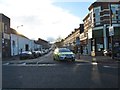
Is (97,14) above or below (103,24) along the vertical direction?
above

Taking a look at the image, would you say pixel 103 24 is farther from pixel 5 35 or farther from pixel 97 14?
pixel 5 35

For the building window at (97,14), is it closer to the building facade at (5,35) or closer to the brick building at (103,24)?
the brick building at (103,24)

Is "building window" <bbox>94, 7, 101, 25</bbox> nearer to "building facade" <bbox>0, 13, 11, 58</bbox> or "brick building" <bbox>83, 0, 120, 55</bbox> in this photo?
"brick building" <bbox>83, 0, 120, 55</bbox>

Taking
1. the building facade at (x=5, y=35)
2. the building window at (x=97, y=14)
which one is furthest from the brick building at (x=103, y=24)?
the building facade at (x=5, y=35)

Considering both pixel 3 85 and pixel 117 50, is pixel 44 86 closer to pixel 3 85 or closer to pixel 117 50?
pixel 3 85

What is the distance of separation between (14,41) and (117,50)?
39228 mm

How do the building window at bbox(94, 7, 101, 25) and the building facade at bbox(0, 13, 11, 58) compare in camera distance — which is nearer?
the building window at bbox(94, 7, 101, 25)

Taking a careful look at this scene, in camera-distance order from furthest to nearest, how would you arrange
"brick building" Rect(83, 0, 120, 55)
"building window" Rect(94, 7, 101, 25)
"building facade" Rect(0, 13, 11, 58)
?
1. "building facade" Rect(0, 13, 11, 58)
2. "building window" Rect(94, 7, 101, 25)
3. "brick building" Rect(83, 0, 120, 55)

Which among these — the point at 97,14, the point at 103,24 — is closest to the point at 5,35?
the point at 97,14

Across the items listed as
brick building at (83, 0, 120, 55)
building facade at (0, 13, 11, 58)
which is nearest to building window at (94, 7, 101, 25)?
brick building at (83, 0, 120, 55)

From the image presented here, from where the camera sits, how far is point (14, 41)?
7612cm

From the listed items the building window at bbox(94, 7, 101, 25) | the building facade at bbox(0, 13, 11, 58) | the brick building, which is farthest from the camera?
the building facade at bbox(0, 13, 11, 58)

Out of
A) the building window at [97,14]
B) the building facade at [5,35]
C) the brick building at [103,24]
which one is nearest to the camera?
the brick building at [103,24]

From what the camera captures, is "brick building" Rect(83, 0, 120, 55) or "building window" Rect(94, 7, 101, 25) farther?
"building window" Rect(94, 7, 101, 25)
